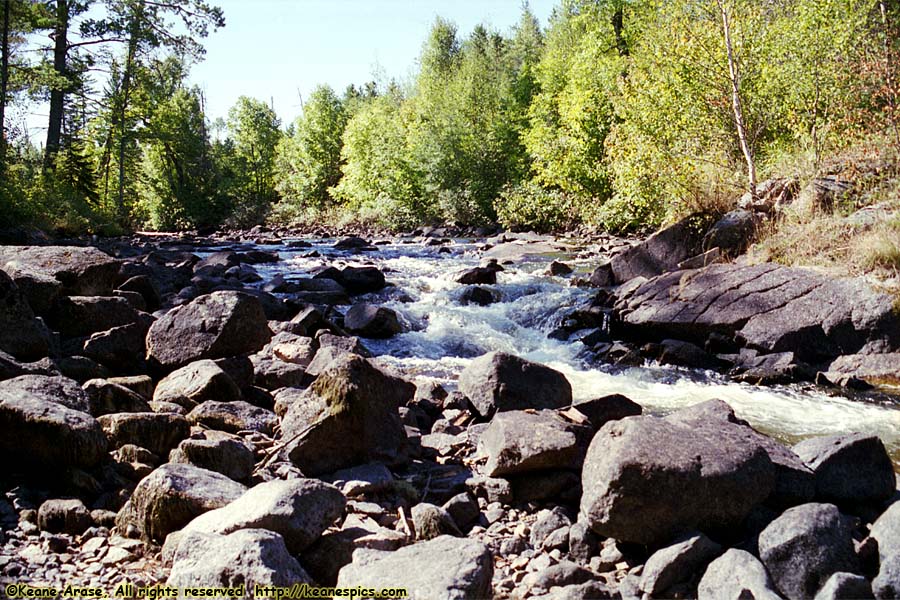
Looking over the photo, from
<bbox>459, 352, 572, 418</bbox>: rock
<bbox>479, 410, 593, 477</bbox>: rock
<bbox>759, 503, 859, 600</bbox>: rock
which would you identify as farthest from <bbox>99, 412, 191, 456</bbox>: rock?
<bbox>759, 503, 859, 600</bbox>: rock

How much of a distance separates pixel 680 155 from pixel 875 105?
4195mm

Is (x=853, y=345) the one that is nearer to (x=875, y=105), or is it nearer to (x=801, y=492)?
(x=801, y=492)

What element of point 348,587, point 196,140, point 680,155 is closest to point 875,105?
point 680,155

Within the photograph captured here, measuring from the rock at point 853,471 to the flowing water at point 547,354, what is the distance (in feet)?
5.81

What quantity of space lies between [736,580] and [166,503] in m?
3.14

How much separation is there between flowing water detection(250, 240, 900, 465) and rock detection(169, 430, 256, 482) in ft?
14.2

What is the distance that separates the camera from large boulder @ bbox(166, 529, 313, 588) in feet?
9.64

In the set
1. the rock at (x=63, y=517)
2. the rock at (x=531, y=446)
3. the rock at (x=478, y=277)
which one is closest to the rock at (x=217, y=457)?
the rock at (x=63, y=517)

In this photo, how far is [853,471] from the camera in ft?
13.8

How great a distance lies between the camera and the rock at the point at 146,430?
4.65 m

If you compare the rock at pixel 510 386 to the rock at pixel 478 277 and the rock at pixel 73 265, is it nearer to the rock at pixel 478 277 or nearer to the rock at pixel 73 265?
the rock at pixel 73 265

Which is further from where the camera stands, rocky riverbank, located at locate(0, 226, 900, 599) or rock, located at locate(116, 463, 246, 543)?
rock, located at locate(116, 463, 246, 543)

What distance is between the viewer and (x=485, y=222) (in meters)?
33.2

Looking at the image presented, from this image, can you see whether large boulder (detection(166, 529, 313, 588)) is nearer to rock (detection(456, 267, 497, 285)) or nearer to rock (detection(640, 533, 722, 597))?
rock (detection(640, 533, 722, 597))
